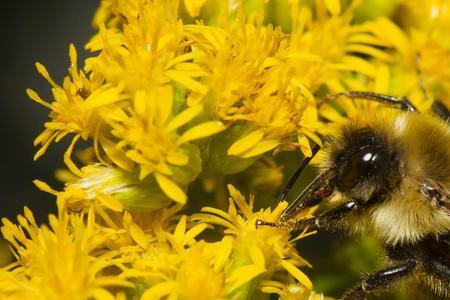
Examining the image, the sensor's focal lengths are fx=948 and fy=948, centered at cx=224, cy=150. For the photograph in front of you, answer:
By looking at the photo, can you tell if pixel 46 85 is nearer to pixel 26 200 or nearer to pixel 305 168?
pixel 26 200

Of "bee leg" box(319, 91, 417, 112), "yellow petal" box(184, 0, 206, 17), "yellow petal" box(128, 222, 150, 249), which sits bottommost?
"yellow petal" box(128, 222, 150, 249)

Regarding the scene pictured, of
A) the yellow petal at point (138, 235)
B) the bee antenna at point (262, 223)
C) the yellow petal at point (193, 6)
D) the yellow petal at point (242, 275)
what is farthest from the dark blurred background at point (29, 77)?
the yellow petal at point (242, 275)

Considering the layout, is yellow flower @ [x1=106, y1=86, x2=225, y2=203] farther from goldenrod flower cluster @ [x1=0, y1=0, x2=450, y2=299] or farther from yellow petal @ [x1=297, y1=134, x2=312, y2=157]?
yellow petal @ [x1=297, y1=134, x2=312, y2=157]

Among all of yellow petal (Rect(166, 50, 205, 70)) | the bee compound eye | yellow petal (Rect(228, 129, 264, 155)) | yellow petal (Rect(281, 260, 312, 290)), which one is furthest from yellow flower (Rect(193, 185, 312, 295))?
yellow petal (Rect(166, 50, 205, 70))

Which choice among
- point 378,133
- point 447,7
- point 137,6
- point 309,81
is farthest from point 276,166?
point 447,7

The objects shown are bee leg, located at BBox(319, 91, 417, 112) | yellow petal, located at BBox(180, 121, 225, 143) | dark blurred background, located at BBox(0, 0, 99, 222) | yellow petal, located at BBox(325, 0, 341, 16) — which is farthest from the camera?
dark blurred background, located at BBox(0, 0, 99, 222)

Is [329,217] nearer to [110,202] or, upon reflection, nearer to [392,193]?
[392,193]

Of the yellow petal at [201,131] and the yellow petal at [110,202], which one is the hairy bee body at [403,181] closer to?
the yellow petal at [201,131]
